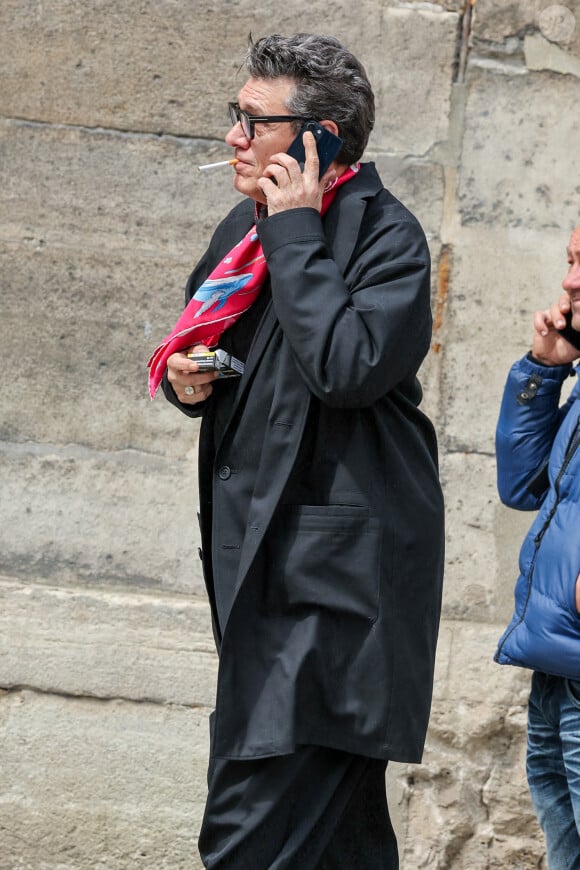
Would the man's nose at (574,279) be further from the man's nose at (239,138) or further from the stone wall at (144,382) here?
the stone wall at (144,382)

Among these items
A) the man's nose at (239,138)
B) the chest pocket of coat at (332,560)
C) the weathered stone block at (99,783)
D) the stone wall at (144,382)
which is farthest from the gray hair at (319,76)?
the weathered stone block at (99,783)

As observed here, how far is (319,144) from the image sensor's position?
2219mm

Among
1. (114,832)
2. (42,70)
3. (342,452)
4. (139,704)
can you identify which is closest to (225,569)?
(342,452)

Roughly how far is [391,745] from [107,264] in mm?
1736

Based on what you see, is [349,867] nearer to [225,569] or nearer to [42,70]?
[225,569]

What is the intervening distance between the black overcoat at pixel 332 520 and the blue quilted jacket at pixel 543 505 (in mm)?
219

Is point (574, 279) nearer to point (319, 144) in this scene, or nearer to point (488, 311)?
point (319, 144)

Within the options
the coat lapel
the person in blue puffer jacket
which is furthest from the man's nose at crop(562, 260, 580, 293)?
the coat lapel

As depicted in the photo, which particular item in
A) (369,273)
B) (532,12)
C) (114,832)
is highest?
(532,12)

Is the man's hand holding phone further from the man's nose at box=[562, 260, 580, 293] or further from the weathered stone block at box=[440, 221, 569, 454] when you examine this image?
the weathered stone block at box=[440, 221, 569, 454]

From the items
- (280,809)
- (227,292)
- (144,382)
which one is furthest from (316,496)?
(144,382)

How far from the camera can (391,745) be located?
7.18 ft

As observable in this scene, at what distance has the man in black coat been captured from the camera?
84.4 inches

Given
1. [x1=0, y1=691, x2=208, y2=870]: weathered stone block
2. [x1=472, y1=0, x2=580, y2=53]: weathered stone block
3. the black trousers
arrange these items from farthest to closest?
[x1=0, y1=691, x2=208, y2=870]: weathered stone block < [x1=472, y1=0, x2=580, y2=53]: weathered stone block < the black trousers
